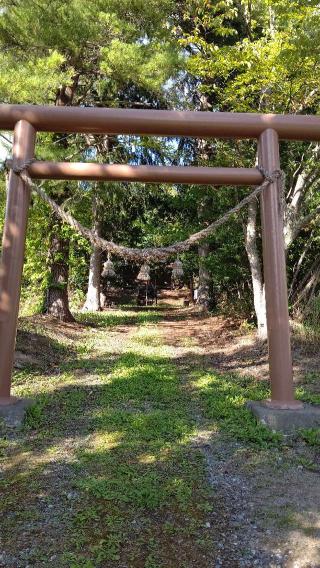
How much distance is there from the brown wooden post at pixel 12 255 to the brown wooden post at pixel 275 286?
2267 mm

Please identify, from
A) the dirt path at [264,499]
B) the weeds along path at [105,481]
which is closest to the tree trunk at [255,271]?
the weeds along path at [105,481]

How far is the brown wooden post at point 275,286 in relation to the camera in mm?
4035

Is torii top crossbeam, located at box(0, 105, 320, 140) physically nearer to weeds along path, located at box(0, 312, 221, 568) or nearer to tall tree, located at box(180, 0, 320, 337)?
weeds along path, located at box(0, 312, 221, 568)

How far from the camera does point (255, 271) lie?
8.97 metres

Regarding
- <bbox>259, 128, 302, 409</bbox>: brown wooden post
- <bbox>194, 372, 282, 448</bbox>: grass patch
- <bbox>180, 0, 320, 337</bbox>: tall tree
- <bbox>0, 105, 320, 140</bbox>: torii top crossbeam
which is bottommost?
<bbox>194, 372, 282, 448</bbox>: grass patch

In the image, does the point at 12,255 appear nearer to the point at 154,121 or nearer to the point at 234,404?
the point at 154,121

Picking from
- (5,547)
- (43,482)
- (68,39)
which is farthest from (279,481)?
(68,39)

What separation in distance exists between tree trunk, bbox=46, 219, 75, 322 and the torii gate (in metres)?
5.83

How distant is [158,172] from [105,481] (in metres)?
2.80

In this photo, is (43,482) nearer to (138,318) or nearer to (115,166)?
(115,166)

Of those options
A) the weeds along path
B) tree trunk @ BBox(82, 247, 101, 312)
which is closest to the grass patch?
the weeds along path

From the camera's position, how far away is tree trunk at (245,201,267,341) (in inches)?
345

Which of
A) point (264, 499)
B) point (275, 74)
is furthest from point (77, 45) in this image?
point (264, 499)

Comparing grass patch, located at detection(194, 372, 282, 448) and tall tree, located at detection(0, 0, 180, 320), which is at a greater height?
tall tree, located at detection(0, 0, 180, 320)
